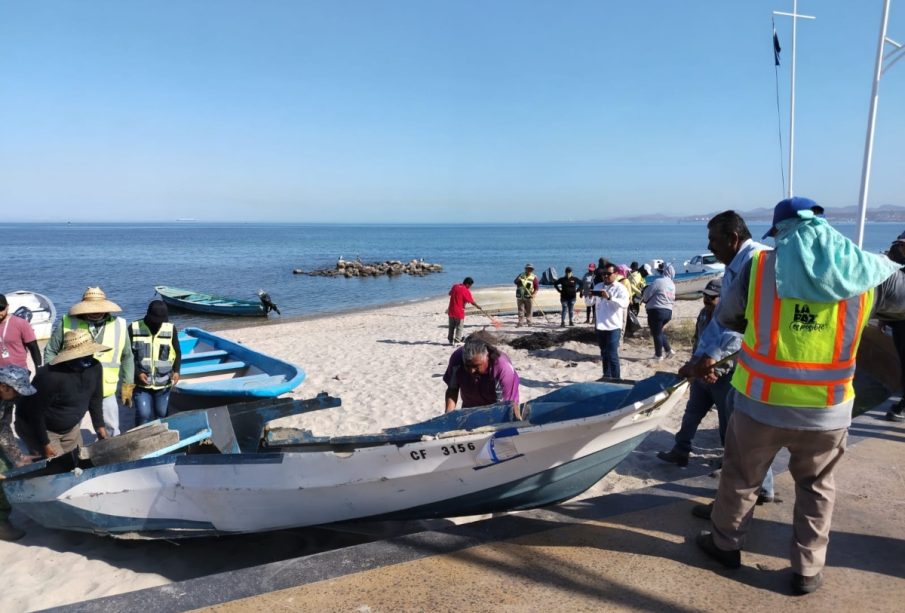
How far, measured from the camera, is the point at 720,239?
11.2 ft

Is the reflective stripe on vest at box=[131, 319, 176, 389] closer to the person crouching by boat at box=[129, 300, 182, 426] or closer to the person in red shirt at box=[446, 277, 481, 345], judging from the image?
the person crouching by boat at box=[129, 300, 182, 426]

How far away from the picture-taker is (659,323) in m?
9.52

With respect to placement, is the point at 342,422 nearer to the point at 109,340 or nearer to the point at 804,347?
the point at 109,340

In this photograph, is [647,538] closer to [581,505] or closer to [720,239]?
[581,505]

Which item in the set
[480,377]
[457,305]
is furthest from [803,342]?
[457,305]

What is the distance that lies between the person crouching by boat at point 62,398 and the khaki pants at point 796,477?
470cm

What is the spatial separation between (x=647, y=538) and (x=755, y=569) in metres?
0.57

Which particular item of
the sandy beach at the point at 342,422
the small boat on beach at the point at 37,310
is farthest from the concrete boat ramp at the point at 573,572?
the small boat on beach at the point at 37,310

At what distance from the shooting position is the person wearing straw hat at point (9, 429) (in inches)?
165

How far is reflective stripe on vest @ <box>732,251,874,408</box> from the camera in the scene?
2412 mm

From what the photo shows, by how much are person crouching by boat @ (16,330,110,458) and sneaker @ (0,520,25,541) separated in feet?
1.90

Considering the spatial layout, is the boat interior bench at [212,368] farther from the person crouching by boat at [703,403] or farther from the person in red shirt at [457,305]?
the person crouching by boat at [703,403]

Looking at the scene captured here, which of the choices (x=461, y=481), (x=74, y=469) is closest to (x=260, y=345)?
(x=74, y=469)

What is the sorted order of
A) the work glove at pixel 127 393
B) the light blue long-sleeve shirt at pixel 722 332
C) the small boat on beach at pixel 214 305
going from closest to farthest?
the light blue long-sleeve shirt at pixel 722 332 → the work glove at pixel 127 393 → the small boat on beach at pixel 214 305
